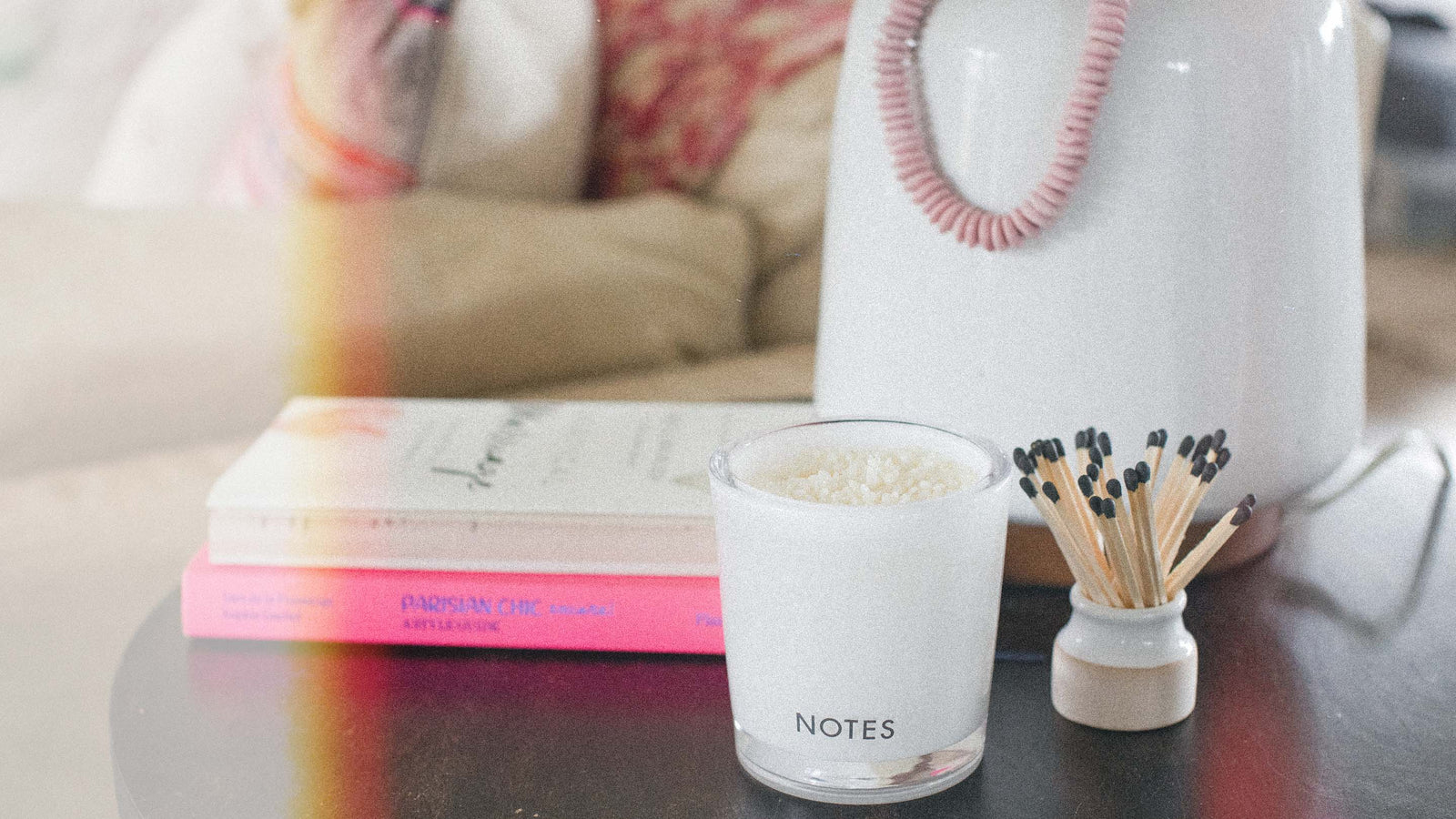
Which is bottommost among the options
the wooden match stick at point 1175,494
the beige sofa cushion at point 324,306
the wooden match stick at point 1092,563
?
the beige sofa cushion at point 324,306

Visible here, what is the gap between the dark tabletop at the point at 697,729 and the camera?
0.34 meters

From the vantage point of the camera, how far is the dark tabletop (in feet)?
1.12

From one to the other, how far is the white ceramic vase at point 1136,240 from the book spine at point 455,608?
98 millimetres

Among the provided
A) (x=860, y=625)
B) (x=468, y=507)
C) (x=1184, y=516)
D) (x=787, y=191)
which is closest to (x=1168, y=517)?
(x=1184, y=516)

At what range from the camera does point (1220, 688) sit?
39cm

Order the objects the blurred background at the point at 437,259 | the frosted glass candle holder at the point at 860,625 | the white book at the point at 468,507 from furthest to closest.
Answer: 1. the blurred background at the point at 437,259
2. the white book at the point at 468,507
3. the frosted glass candle holder at the point at 860,625

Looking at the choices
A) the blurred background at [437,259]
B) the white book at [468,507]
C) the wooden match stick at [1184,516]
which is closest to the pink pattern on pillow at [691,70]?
the blurred background at [437,259]

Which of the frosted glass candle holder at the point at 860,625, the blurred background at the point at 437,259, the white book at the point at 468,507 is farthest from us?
the blurred background at the point at 437,259

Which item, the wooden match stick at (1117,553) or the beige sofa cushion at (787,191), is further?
the beige sofa cushion at (787,191)

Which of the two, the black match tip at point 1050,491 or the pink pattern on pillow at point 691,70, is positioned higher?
the pink pattern on pillow at point 691,70

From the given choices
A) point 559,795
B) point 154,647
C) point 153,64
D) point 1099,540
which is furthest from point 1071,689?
point 153,64

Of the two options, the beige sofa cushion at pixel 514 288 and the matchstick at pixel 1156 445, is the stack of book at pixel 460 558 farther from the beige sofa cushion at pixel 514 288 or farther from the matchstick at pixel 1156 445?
the beige sofa cushion at pixel 514 288

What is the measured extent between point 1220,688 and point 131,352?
739 millimetres

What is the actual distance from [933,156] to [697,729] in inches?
7.5
